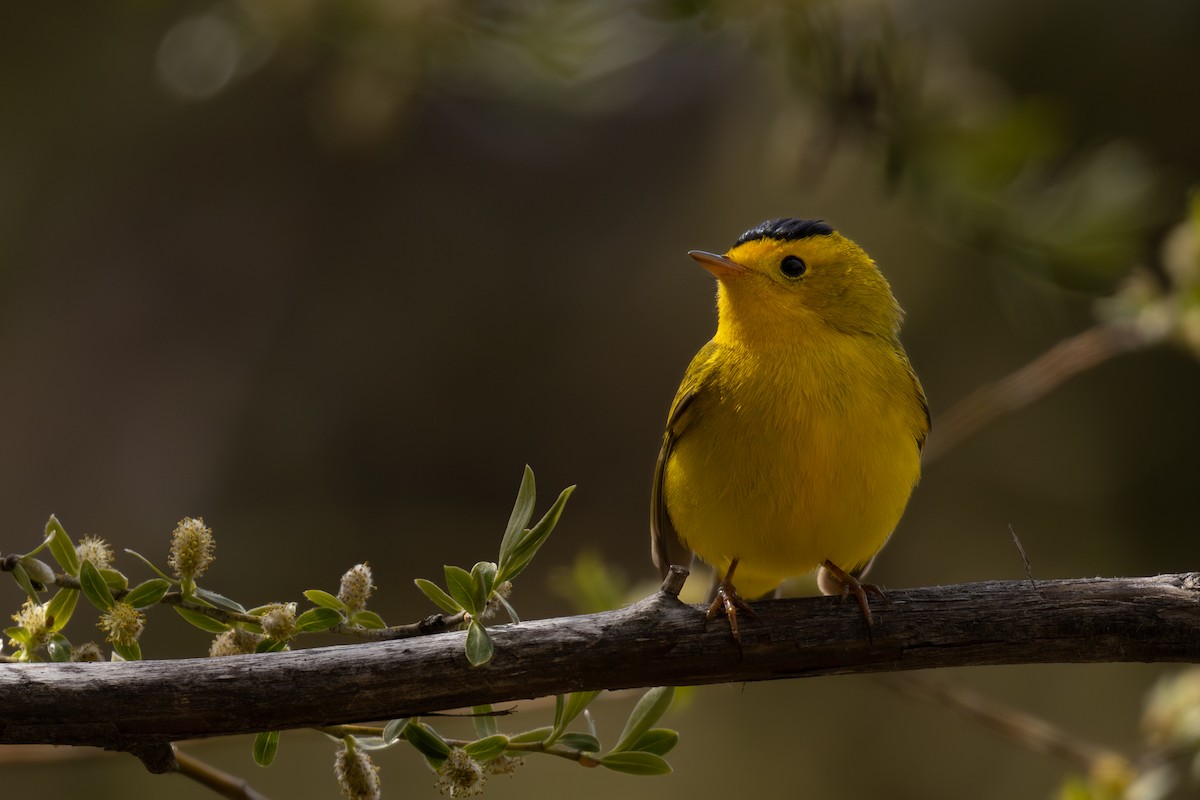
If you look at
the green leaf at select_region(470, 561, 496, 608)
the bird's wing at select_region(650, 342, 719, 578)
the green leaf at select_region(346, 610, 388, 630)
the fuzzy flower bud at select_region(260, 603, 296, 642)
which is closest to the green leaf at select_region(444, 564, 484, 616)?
the green leaf at select_region(470, 561, 496, 608)

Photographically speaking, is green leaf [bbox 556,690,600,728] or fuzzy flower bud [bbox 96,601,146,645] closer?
fuzzy flower bud [bbox 96,601,146,645]

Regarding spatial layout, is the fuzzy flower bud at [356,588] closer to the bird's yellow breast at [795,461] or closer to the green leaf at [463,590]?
the green leaf at [463,590]

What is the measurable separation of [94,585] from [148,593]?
0.08 metres

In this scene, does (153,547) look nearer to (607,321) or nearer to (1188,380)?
(607,321)

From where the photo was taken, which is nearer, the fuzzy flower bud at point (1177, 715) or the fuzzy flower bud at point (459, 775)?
the fuzzy flower bud at point (459, 775)

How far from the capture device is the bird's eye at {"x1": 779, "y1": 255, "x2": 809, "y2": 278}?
3240 millimetres

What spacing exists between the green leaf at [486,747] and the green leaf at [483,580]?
0.64 ft

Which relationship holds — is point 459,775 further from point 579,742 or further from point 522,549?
point 522,549

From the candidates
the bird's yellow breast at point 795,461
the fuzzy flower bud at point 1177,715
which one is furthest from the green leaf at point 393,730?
the fuzzy flower bud at point 1177,715

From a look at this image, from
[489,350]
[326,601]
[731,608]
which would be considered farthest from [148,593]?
[489,350]

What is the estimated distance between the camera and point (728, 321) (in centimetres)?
321

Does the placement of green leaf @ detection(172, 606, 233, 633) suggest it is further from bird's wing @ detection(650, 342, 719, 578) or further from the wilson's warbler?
bird's wing @ detection(650, 342, 719, 578)

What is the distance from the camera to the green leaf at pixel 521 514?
1722 mm

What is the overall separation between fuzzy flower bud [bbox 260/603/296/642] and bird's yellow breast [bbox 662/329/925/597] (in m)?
1.31
